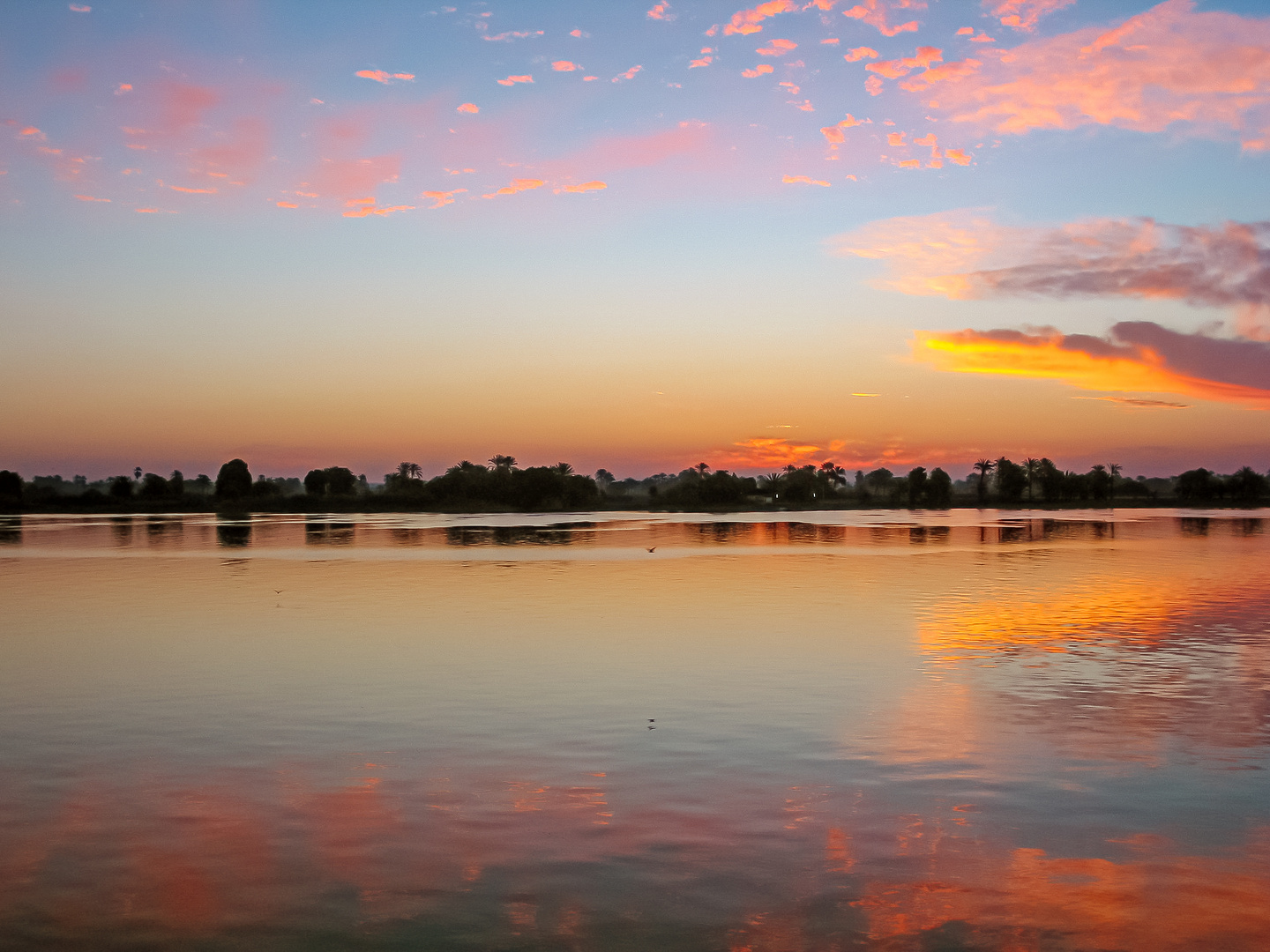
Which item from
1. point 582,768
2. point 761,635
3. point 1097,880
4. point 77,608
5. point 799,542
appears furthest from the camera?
point 799,542

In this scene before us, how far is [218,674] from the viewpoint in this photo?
77.4 feet

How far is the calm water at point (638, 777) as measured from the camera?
32.1 feet

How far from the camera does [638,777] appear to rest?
1458cm

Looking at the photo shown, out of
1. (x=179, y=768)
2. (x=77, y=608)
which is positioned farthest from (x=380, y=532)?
(x=179, y=768)

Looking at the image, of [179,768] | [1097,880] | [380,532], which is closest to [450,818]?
[179,768]

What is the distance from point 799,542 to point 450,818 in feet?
237

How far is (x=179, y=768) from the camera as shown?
15.3 metres

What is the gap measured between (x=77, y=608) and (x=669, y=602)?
2189 centimetres

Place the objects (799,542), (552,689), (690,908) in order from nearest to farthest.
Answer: (690,908), (552,689), (799,542)

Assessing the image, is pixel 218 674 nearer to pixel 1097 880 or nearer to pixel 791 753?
pixel 791 753

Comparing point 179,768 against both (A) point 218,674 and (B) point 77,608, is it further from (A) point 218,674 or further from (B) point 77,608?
(B) point 77,608

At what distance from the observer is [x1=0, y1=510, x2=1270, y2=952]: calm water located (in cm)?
980

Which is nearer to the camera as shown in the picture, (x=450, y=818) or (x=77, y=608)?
(x=450, y=818)

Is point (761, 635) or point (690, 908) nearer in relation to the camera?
point (690, 908)
